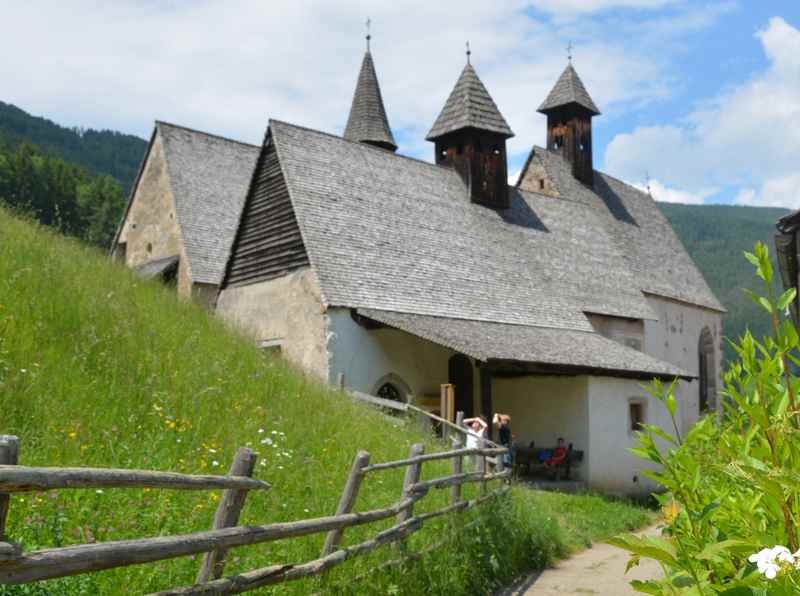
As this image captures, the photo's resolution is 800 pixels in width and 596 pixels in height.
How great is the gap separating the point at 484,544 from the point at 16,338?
5305 mm

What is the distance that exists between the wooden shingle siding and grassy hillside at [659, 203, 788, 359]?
97.9 m

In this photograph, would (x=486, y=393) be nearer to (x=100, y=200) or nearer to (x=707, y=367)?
(x=707, y=367)

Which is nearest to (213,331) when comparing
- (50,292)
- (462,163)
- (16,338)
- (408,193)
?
(50,292)

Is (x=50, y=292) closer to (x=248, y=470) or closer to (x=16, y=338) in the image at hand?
(x=16, y=338)

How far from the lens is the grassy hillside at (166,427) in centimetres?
556

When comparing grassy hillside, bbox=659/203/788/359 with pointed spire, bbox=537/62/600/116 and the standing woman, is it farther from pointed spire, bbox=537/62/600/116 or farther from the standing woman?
the standing woman

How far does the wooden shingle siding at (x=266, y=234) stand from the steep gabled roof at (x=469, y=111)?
275 inches

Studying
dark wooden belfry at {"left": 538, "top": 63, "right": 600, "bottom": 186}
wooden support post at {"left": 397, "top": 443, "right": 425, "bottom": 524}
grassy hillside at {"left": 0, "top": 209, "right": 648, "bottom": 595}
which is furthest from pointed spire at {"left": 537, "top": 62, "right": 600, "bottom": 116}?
wooden support post at {"left": 397, "top": 443, "right": 425, "bottom": 524}

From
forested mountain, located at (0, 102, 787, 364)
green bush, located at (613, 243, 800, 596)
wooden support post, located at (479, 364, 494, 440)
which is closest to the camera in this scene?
green bush, located at (613, 243, 800, 596)

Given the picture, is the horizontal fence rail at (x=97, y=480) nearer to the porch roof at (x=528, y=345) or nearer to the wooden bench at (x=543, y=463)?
the porch roof at (x=528, y=345)

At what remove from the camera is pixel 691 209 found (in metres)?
156

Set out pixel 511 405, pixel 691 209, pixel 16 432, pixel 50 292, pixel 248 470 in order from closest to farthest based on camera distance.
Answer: pixel 248 470 → pixel 16 432 → pixel 50 292 → pixel 511 405 → pixel 691 209

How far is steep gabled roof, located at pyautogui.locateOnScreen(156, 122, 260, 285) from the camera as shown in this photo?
2211cm

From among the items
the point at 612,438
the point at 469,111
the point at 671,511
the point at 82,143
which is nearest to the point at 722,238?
the point at 82,143
